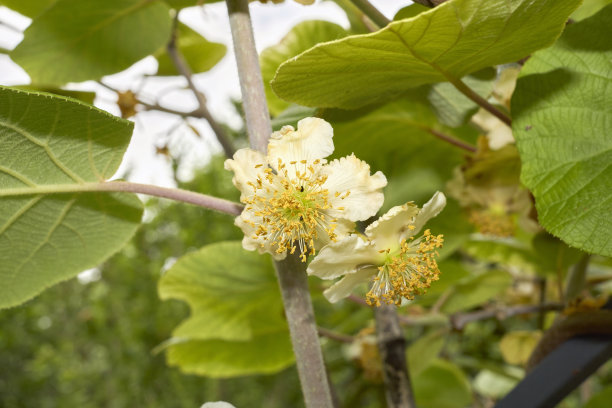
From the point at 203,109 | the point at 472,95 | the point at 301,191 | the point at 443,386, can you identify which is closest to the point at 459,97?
the point at 472,95

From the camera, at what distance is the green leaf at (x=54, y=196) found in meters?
0.33

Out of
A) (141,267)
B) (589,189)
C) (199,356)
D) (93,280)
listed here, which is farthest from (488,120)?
(93,280)

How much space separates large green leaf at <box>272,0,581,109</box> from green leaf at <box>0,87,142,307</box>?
12cm

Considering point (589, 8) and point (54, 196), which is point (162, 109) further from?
point (589, 8)

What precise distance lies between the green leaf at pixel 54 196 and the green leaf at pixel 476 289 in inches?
17.4

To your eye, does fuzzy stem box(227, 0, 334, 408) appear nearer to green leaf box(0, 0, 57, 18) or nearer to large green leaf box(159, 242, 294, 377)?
large green leaf box(159, 242, 294, 377)

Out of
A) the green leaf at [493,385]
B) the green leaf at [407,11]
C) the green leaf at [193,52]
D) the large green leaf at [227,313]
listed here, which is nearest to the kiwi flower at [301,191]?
the green leaf at [407,11]

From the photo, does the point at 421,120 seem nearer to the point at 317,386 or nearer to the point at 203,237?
the point at 317,386

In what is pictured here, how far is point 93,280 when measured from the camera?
12.9 feet

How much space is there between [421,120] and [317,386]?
27 centimetres

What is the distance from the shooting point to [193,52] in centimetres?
77

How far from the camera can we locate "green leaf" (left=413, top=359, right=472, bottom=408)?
83cm

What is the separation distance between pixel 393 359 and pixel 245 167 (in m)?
0.26

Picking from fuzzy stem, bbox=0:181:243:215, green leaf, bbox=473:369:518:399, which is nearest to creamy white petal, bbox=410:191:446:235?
fuzzy stem, bbox=0:181:243:215
